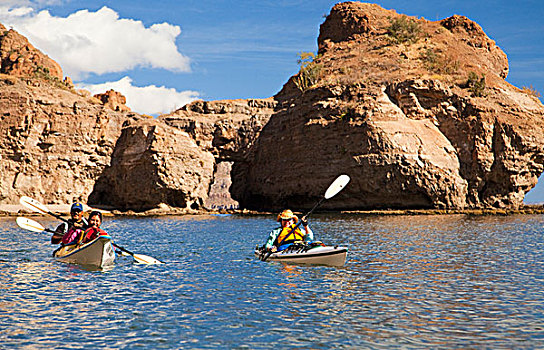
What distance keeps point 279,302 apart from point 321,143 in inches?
1743

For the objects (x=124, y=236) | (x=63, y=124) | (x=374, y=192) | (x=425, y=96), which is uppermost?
(x=425, y=96)

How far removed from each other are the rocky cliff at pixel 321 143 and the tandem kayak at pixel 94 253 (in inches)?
1474

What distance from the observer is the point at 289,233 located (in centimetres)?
1656

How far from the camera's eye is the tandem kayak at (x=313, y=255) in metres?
14.7

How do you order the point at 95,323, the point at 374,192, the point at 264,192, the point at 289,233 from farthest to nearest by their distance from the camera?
the point at 264,192, the point at 374,192, the point at 289,233, the point at 95,323

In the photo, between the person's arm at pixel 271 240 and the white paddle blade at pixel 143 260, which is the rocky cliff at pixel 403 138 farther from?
the white paddle blade at pixel 143 260

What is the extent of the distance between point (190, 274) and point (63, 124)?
1828 inches

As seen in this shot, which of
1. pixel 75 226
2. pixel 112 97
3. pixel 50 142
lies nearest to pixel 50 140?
pixel 50 142

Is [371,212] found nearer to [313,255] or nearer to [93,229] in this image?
[313,255]

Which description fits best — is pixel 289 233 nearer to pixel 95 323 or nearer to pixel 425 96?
pixel 95 323

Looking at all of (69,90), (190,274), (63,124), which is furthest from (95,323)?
(69,90)

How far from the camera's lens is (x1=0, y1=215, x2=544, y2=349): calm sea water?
25.7 feet

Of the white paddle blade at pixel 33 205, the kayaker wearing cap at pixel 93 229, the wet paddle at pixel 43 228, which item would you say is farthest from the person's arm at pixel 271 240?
the white paddle blade at pixel 33 205

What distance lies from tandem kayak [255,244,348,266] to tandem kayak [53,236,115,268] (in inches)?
208
